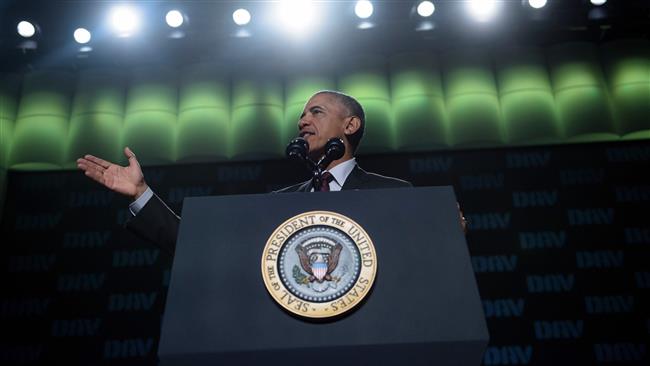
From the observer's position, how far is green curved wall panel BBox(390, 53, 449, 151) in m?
4.07

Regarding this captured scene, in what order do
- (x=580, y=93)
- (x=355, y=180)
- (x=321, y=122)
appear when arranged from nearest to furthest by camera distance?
(x=355, y=180), (x=321, y=122), (x=580, y=93)

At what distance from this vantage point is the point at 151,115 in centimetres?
423

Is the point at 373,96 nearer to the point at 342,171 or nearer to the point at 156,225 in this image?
the point at 342,171

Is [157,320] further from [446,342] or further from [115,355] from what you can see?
[446,342]

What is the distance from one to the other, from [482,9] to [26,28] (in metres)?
2.95

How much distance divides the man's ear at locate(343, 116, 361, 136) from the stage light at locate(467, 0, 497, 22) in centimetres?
196

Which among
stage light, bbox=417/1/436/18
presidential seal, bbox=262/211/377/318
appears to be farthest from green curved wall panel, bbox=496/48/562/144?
presidential seal, bbox=262/211/377/318

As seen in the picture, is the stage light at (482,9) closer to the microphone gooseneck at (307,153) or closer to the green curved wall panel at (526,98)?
the green curved wall panel at (526,98)

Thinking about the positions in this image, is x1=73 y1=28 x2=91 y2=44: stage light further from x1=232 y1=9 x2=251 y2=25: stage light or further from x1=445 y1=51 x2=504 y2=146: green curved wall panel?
x1=445 y1=51 x2=504 y2=146: green curved wall panel

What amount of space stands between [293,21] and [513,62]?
1587 mm

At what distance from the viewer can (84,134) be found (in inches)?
165

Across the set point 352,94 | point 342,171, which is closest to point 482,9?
point 352,94

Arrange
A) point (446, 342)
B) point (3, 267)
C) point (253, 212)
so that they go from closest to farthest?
point (446, 342) → point (253, 212) → point (3, 267)

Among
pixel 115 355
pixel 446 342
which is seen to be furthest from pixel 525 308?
pixel 446 342
